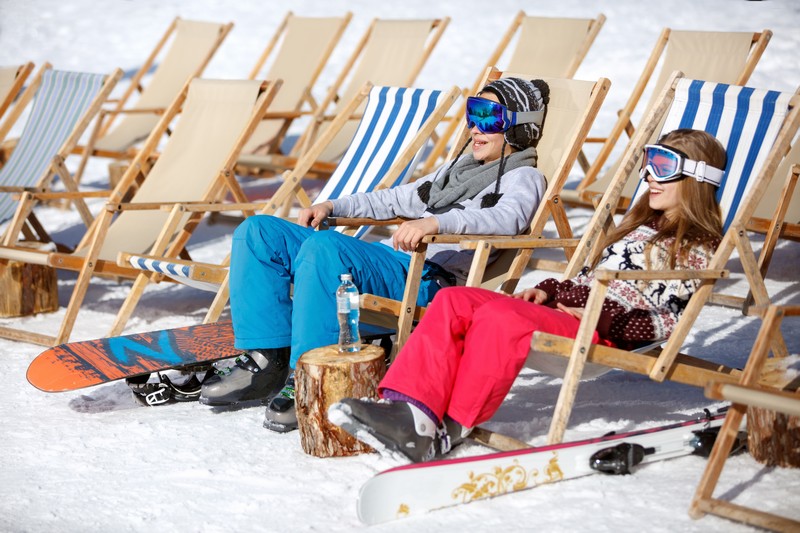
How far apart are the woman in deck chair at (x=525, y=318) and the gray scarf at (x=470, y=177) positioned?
51 cm

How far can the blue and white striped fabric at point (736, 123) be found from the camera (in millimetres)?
3379

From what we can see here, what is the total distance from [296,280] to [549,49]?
371 centimetres

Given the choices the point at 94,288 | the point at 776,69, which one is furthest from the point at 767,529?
the point at 776,69

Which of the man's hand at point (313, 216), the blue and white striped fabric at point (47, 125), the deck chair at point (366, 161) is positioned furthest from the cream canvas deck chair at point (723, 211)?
→ the blue and white striped fabric at point (47, 125)

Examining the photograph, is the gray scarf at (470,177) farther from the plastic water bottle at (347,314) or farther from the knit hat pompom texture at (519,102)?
the plastic water bottle at (347,314)

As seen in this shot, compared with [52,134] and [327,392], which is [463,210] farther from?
[52,134]

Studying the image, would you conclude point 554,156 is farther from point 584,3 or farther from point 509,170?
point 584,3

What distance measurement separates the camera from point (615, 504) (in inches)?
100

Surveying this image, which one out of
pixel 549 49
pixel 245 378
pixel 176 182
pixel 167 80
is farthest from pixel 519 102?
pixel 167 80

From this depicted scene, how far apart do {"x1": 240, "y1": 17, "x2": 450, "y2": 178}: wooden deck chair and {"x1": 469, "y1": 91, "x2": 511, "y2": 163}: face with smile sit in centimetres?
299

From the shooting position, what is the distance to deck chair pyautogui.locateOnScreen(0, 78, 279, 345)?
14.1 feet

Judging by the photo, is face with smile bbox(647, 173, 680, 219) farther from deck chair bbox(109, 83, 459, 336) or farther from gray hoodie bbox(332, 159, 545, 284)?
deck chair bbox(109, 83, 459, 336)

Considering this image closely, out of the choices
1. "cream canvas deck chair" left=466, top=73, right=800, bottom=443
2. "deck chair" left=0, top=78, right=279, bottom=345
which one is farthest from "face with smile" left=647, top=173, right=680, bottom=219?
"deck chair" left=0, top=78, right=279, bottom=345

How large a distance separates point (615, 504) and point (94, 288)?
3581 millimetres
